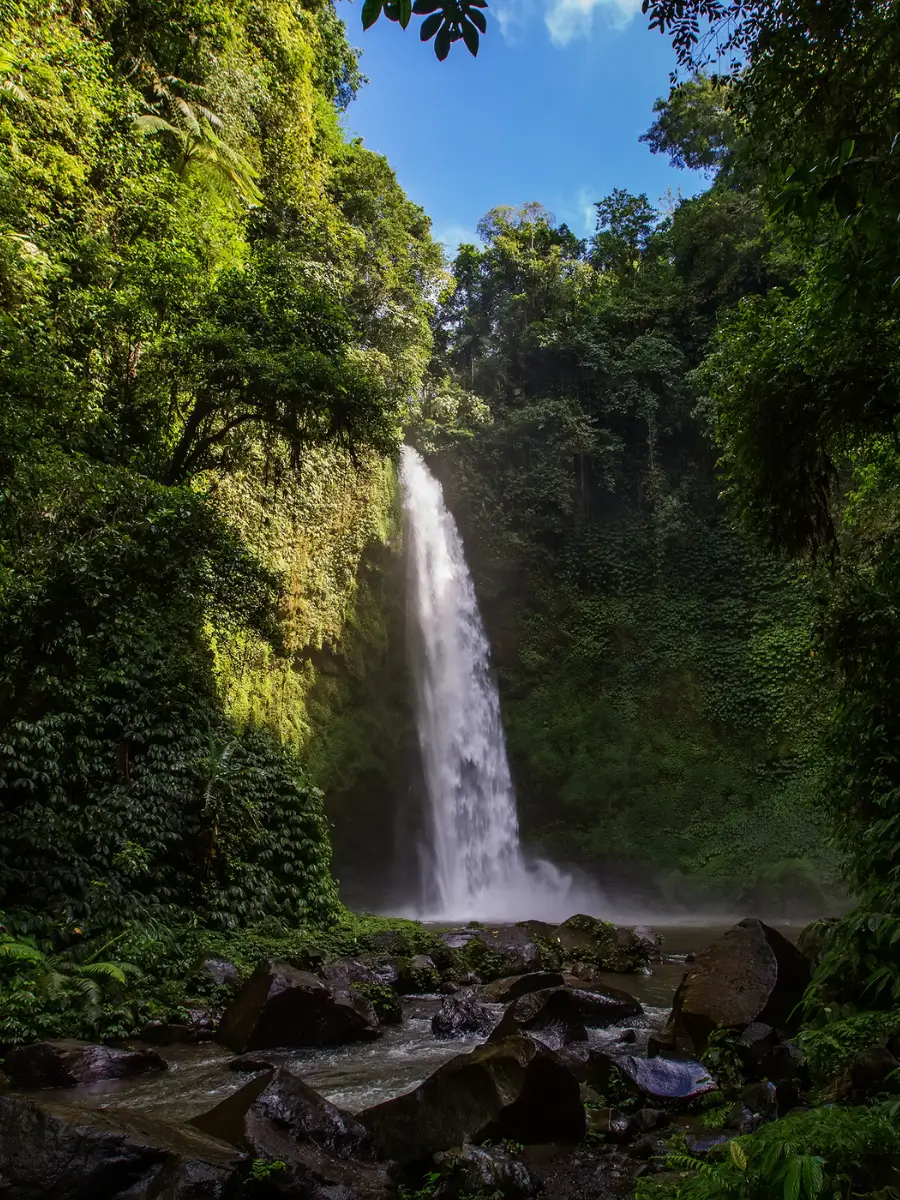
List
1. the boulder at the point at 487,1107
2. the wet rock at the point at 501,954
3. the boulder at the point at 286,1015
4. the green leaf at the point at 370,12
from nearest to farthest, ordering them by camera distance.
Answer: the green leaf at the point at 370,12
the boulder at the point at 487,1107
the boulder at the point at 286,1015
the wet rock at the point at 501,954

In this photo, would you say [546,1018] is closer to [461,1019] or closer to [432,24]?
[461,1019]

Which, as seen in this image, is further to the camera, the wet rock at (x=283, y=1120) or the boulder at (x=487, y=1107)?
the boulder at (x=487, y=1107)

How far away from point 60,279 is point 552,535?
14799 millimetres

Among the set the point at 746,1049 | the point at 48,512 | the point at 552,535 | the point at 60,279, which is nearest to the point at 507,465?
the point at 552,535

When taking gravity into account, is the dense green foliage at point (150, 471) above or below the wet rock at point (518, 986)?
above

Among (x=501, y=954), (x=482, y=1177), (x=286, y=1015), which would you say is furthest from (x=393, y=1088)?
(x=501, y=954)

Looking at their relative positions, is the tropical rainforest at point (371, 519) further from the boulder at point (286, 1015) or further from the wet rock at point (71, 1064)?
the boulder at point (286, 1015)

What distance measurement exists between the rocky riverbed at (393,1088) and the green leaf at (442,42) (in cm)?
380

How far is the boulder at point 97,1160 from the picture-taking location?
9.70 ft

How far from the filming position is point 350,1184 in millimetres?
3285

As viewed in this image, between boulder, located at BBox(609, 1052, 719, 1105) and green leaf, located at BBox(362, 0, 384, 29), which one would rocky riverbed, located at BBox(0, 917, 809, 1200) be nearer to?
boulder, located at BBox(609, 1052, 719, 1105)

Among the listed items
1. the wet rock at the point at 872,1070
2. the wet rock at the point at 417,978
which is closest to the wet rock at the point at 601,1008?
the wet rock at the point at 417,978

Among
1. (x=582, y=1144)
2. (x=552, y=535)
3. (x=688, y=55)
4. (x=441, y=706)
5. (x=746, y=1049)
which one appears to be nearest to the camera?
(x=582, y=1144)

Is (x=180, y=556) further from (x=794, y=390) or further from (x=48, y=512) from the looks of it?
(x=794, y=390)
